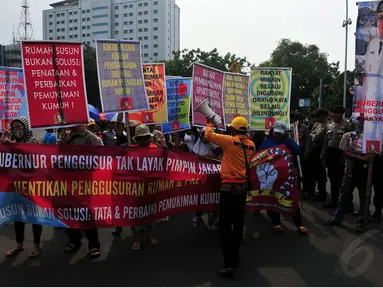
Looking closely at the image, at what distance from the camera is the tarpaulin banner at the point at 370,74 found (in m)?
5.32

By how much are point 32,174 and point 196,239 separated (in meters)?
2.41

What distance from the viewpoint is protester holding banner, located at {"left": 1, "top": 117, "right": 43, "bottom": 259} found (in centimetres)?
488

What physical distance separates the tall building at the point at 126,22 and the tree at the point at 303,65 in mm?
68960

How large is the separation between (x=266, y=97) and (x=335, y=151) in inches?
66.8

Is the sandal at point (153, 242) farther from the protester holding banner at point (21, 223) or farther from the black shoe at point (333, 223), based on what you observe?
the black shoe at point (333, 223)

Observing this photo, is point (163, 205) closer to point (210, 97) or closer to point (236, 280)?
point (236, 280)

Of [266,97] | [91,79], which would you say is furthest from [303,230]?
[91,79]

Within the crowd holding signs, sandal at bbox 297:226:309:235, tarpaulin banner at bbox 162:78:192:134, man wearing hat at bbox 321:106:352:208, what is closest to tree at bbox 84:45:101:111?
tarpaulin banner at bbox 162:78:192:134

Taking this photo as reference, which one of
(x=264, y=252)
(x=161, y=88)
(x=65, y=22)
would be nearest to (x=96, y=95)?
(x=161, y=88)

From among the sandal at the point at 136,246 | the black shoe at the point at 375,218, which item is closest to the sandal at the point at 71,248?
the sandal at the point at 136,246

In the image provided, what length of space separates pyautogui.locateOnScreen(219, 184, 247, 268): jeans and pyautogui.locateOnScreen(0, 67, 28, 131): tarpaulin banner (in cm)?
539

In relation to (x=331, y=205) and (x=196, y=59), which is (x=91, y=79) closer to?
(x=196, y=59)

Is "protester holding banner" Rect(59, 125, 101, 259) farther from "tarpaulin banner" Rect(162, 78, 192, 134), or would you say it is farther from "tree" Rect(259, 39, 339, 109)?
"tree" Rect(259, 39, 339, 109)

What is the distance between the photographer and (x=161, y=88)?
24.8 feet
